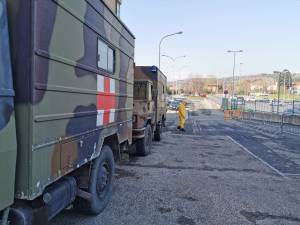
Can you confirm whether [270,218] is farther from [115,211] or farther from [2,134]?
[2,134]

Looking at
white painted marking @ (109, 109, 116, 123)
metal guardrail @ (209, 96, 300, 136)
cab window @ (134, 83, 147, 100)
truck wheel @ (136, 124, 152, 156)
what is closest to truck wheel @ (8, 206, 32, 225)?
white painted marking @ (109, 109, 116, 123)

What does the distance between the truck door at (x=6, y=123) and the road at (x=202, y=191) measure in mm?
2200

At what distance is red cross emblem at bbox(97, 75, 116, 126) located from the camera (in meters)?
4.25

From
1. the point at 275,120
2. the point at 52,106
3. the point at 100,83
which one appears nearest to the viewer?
the point at 52,106

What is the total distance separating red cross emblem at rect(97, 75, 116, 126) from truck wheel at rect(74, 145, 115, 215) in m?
0.49

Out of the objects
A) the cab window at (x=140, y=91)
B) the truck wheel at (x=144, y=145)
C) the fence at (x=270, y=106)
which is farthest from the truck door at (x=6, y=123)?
the fence at (x=270, y=106)

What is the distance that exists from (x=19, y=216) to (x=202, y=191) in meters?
4.20

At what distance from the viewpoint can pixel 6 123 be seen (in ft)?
7.53

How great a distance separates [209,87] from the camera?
11656cm

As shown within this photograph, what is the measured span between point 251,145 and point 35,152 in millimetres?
12138

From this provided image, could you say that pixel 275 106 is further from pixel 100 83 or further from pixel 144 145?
pixel 100 83

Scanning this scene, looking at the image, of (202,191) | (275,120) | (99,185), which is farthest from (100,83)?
(275,120)

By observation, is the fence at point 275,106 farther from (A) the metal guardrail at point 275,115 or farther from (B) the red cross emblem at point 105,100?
(B) the red cross emblem at point 105,100

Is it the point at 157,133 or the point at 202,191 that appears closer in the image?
the point at 202,191
